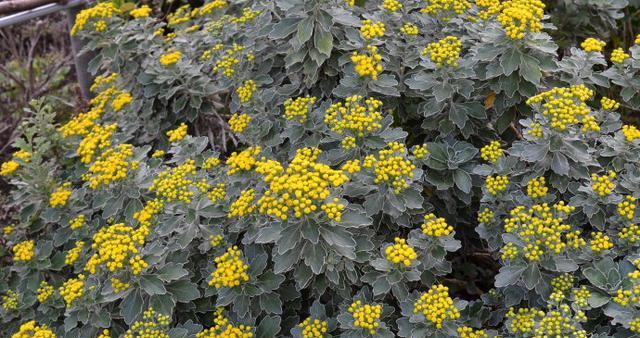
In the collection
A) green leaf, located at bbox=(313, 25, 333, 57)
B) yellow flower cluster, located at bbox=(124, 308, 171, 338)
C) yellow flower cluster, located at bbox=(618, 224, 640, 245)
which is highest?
green leaf, located at bbox=(313, 25, 333, 57)

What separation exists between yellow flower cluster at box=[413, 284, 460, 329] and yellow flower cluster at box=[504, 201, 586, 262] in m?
0.43

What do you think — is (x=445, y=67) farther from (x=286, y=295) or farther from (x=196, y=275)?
(x=196, y=275)

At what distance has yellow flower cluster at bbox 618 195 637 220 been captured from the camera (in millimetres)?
2891

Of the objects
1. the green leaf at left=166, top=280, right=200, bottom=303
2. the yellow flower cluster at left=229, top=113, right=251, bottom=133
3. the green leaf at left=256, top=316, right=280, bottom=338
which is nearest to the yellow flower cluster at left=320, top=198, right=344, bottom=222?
the green leaf at left=256, top=316, right=280, bottom=338

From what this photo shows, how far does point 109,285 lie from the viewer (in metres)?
3.20

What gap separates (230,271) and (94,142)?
156 centimetres

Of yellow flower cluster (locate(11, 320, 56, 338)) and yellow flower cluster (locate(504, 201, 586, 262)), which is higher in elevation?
yellow flower cluster (locate(504, 201, 586, 262))

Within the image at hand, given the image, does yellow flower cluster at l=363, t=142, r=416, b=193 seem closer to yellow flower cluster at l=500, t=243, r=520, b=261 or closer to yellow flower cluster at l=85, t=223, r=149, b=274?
yellow flower cluster at l=500, t=243, r=520, b=261

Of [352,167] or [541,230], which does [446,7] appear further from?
[541,230]

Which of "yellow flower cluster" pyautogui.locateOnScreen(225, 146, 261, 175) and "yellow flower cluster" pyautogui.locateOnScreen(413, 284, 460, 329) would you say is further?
"yellow flower cluster" pyautogui.locateOnScreen(225, 146, 261, 175)

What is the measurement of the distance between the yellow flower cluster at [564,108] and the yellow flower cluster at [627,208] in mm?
382

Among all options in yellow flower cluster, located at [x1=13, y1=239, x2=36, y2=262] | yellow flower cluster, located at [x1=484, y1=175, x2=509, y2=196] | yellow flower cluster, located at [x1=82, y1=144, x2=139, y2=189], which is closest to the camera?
yellow flower cluster, located at [x1=484, y1=175, x2=509, y2=196]

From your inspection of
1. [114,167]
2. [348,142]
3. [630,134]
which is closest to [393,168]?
[348,142]

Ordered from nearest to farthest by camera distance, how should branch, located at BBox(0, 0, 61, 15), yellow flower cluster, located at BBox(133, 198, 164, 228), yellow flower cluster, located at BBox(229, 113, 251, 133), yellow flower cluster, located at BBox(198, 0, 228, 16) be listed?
yellow flower cluster, located at BBox(133, 198, 164, 228)
yellow flower cluster, located at BBox(229, 113, 251, 133)
branch, located at BBox(0, 0, 61, 15)
yellow flower cluster, located at BBox(198, 0, 228, 16)
